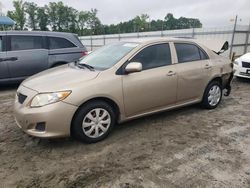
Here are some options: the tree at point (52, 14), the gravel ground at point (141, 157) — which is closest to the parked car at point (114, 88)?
the gravel ground at point (141, 157)

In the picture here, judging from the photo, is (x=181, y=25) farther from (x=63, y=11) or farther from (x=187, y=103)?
(x=187, y=103)

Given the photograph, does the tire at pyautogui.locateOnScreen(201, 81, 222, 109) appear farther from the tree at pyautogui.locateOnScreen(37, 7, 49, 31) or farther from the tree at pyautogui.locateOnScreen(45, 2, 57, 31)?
the tree at pyautogui.locateOnScreen(45, 2, 57, 31)

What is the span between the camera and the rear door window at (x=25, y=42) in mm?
6764

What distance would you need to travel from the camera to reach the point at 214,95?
5.10m

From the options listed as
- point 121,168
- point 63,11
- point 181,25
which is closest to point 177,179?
point 121,168

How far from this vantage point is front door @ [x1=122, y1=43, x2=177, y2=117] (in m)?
3.77

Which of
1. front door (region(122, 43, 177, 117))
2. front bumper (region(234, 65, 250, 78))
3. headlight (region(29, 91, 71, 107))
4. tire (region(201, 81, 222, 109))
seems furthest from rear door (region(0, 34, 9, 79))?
front bumper (region(234, 65, 250, 78))

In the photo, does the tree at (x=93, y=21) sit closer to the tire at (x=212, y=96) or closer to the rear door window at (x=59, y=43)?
the rear door window at (x=59, y=43)

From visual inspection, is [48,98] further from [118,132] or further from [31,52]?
[31,52]

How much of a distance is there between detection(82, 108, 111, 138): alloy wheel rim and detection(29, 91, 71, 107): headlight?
45 centimetres

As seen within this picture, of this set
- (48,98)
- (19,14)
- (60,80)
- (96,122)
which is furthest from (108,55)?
(19,14)

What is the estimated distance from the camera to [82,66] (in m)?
4.10

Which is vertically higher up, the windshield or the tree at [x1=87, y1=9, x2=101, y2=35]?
the tree at [x1=87, y1=9, x2=101, y2=35]

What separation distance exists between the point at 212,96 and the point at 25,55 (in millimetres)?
5184
